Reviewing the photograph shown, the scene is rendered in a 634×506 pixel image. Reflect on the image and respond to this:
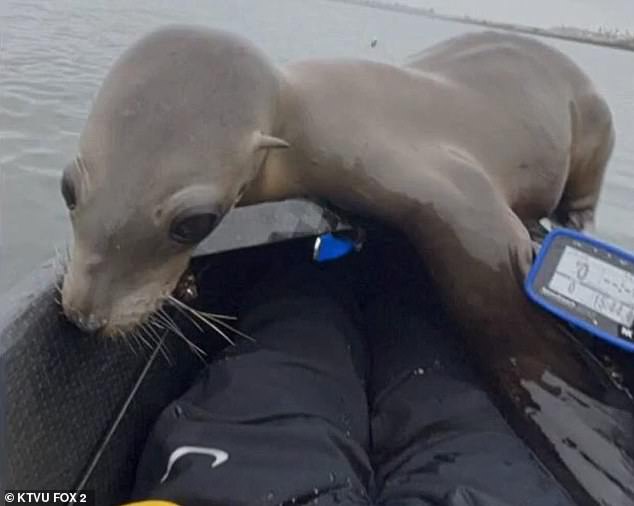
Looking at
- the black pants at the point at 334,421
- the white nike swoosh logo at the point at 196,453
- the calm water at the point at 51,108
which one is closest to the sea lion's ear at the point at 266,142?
the black pants at the point at 334,421

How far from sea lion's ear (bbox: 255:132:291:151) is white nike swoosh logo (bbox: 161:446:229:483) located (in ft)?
2.25

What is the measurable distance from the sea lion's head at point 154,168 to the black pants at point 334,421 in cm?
23

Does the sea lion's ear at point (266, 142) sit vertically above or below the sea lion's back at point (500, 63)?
above

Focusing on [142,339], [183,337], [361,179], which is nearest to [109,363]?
[142,339]

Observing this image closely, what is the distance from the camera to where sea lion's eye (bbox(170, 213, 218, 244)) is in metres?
1.90

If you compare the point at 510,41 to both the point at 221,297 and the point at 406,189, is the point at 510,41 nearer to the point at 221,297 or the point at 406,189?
the point at 406,189

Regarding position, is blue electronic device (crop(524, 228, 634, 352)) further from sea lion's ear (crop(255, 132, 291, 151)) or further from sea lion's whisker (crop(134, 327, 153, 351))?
sea lion's whisker (crop(134, 327, 153, 351))

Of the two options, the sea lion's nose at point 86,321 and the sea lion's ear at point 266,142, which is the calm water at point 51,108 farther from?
the sea lion's nose at point 86,321

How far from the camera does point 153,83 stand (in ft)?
6.50

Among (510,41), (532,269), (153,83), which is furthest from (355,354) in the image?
(510,41)

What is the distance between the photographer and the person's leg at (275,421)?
154 centimetres

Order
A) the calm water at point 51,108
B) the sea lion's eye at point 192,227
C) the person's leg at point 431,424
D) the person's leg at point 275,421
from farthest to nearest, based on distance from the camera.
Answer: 1. the calm water at point 51,108
2. the sea lion's eye at point 192,227
3. the person's leg at point 431,424
4. the person's leg at point 275,421

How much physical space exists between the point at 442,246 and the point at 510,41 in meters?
1.09

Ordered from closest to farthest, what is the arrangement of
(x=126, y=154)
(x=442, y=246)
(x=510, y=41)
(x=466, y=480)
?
(x=466, y=480)
(x=126, y=154)
(x=442, y=246)
(x=510, y=41)
